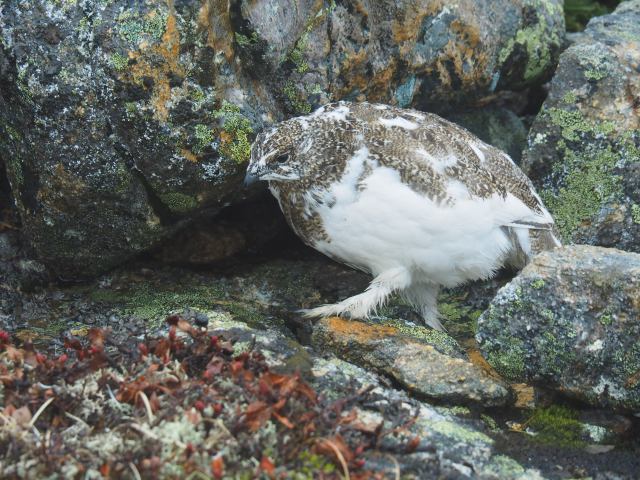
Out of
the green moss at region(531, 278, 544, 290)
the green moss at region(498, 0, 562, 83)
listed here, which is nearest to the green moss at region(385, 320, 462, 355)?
the green moss at region(531, 278, 544, 290)

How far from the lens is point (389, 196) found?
520 cm

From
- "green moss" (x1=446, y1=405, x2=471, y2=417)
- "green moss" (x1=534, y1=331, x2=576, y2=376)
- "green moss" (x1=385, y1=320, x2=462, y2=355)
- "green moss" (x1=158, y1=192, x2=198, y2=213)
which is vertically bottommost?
"green moss" (x1=446, y1=405, x2=471, y2=417)

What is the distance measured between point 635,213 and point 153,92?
360 centimetres

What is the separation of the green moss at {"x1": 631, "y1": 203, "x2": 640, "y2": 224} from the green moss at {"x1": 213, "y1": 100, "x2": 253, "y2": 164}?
2.92 meters

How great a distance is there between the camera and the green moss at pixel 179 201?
17.2 ft

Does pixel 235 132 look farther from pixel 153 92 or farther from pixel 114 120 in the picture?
pixel 114 120

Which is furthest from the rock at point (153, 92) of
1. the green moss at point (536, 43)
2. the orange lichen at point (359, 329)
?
the orange lichen at point (359, 329)

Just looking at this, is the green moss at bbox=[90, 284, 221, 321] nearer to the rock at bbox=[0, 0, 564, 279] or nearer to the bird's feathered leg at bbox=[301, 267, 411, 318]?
the rock at bbox=[0, 0, 564, 279]

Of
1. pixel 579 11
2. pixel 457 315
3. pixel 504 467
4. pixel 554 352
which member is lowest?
pixel 504 467

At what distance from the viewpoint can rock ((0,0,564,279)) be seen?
4.76 m

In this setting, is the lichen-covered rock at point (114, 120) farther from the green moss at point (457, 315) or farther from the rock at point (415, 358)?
the green moss at point (457, 315)

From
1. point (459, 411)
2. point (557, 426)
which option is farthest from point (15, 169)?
point (557, 426)

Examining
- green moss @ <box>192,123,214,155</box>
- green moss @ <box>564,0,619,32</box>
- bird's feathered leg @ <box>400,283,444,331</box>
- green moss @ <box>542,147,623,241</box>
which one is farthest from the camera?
green moss @ <box>564,0,619,32</box>

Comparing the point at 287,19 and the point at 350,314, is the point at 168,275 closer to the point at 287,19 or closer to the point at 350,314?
the point at 350,314
